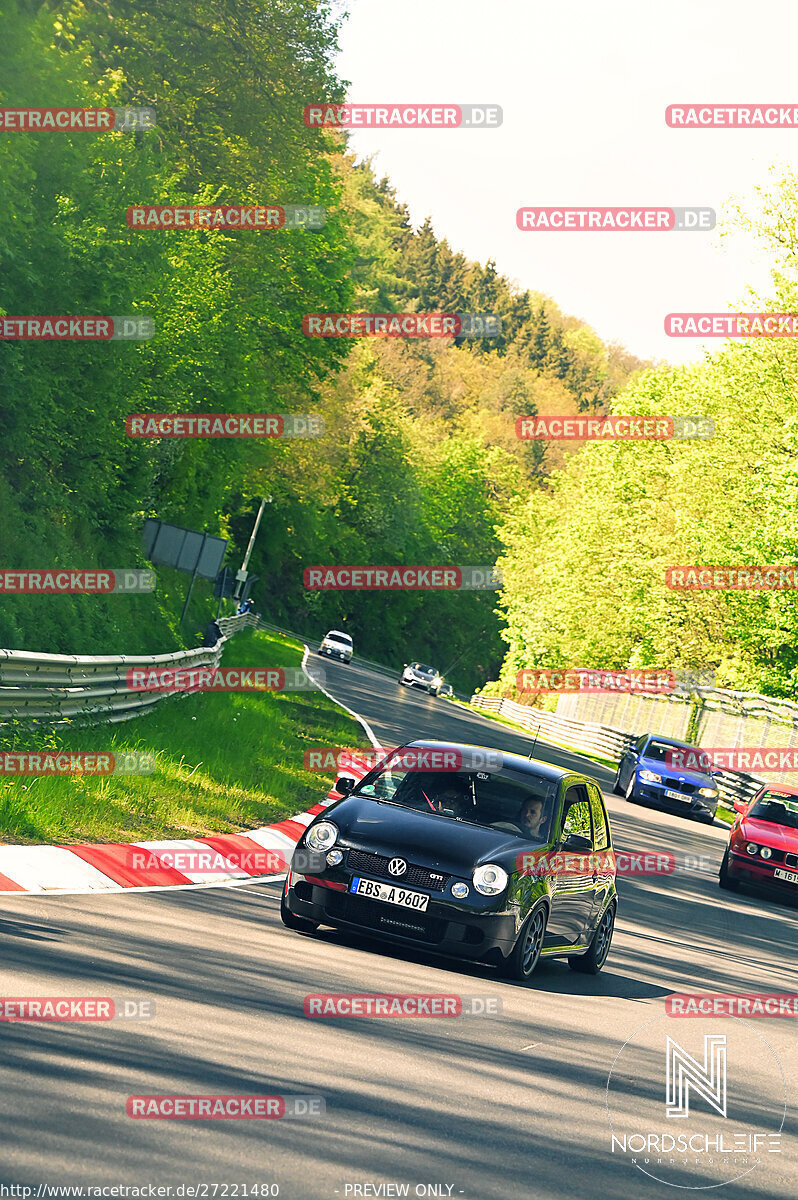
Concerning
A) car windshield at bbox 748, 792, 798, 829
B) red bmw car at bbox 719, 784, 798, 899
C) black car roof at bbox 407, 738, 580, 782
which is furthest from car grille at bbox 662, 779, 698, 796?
black car roof at bbox 407, 738, 580, 782

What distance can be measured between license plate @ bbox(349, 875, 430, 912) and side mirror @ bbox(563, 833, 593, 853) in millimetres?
1561

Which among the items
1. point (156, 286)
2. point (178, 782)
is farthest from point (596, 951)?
point (156, 286)

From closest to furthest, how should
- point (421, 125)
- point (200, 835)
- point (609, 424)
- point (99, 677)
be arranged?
1. point (200, 835)
2. point (99, 677)
3. point (421, 125)
4. point (609, 424)

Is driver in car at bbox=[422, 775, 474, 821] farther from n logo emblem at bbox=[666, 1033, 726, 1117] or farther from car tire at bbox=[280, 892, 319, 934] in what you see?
n logo emblem at bbox=[666, 1033, 726, 1117]

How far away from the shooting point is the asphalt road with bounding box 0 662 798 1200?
16.7 feet

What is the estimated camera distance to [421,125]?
2867cm

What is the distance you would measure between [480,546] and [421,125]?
87383mm

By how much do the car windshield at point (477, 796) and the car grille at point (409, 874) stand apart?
826 millimetres

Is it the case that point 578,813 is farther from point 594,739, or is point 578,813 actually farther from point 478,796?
point 594,739

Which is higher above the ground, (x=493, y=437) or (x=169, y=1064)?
(x=493, y=437)

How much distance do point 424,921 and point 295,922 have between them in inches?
40.6

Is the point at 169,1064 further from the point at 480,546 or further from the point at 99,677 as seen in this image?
the point at 480,546

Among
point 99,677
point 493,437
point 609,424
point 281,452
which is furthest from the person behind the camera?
point 493,437

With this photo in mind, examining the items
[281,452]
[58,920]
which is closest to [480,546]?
[281,452]
